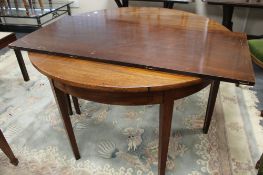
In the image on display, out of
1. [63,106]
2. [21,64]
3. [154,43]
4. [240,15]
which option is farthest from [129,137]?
[240,15]

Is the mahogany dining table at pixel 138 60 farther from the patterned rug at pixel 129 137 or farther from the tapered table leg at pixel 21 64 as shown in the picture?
the tapered table leg at pixel 21 64

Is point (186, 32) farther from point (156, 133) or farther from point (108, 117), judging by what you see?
point (108, 117)

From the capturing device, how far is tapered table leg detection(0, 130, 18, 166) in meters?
1.17

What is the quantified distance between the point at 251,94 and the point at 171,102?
1228 millimetres

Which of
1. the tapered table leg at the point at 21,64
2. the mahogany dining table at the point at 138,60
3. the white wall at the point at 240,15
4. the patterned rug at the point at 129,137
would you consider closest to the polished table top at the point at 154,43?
the mahogany dining table at the point at 138,60

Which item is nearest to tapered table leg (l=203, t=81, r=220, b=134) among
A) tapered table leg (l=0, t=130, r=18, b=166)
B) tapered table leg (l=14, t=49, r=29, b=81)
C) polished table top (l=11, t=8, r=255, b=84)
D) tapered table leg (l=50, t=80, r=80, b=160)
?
polished table top (l=11, t=8, r=255, b=84)

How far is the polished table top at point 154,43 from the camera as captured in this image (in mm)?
836

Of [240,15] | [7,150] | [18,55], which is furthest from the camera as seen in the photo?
[240,15]

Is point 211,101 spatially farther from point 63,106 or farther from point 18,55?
point 18,55

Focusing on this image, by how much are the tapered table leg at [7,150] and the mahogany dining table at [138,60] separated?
34cm

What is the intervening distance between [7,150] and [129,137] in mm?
688

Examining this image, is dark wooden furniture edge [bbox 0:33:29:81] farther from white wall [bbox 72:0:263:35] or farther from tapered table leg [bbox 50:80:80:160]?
white wall [bbox 72:0:263:35]

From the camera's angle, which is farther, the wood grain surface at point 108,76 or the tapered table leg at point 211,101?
the tapered table leg at point 211,101

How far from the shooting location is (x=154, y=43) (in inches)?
40.9
